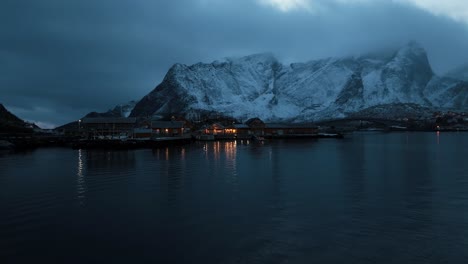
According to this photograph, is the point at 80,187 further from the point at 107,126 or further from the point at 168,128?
the point at 107,126

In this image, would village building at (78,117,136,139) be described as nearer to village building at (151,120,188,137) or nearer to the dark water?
village building at (151,120,188,137)

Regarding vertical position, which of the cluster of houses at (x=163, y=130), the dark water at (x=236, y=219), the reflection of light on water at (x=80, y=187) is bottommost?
the dark water at (x=236, y=219)

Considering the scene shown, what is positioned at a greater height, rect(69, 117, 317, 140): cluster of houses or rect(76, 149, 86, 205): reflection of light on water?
rect(69, 117, 317, 140): cluster of houses

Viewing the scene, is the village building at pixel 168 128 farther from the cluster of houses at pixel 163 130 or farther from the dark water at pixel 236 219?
the dark water at pixel 236 219

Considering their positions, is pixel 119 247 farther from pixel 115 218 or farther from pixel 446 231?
pixel 446 231

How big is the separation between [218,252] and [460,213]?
11.9 metres

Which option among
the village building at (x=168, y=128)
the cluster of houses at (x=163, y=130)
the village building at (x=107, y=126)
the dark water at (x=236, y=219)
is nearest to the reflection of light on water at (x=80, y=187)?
the dark water at (x=236, y=219)

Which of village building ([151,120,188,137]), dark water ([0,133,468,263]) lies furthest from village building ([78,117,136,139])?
dark water ([0,133,468,263])

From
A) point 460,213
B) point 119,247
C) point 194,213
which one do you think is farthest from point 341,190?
point 119,247

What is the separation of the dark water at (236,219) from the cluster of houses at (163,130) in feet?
193

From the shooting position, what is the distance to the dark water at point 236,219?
11.5 meters

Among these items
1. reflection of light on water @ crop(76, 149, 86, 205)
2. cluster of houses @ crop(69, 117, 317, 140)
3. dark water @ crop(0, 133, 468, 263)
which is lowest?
dark water @ crop(0, 133, 468, 263)

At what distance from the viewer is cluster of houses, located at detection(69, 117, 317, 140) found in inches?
3504

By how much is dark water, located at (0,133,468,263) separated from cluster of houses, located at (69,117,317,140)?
193ft
